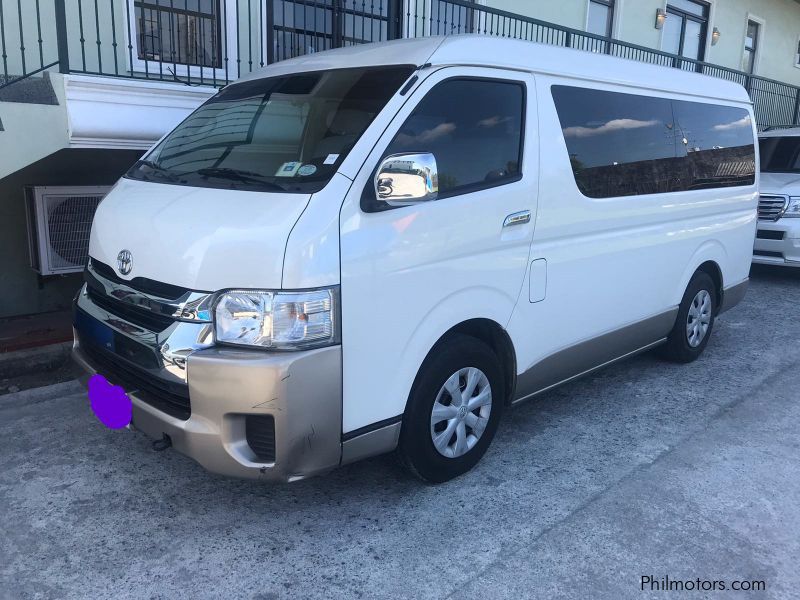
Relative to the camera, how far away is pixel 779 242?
325 inches

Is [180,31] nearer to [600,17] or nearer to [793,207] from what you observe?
[793,207]

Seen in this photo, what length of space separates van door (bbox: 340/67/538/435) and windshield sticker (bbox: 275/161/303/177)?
36 cm

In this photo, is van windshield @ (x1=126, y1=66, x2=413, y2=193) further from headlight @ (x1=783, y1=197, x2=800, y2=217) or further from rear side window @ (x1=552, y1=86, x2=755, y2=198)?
headlight @ (x1=783, y1=197, x2=800, y2=217)

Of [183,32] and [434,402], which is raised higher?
[183,32]

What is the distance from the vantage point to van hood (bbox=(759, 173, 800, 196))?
820cm

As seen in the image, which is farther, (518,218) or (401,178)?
(518,218)

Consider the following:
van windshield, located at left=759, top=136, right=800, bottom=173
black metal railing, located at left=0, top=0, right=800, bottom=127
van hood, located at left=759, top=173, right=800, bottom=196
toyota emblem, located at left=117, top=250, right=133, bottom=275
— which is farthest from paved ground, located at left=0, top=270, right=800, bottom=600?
van windshield, located at left=759, top=136, right=800, bottom=173

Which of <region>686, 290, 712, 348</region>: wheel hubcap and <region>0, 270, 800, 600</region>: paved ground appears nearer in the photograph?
<region>0, 270, 800, 600</region>: paved ground

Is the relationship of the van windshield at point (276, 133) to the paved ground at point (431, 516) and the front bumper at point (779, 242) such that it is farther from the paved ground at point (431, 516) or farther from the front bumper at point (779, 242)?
the front bumper at point (779, 242)

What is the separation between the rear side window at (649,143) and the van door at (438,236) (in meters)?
0.47

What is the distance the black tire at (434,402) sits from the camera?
10.2ft

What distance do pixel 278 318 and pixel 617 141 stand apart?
2573mm

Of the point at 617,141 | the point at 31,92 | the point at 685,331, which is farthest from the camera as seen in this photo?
the point at 685,331

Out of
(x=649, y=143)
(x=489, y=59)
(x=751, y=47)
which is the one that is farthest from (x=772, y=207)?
(x=751, y=47)
